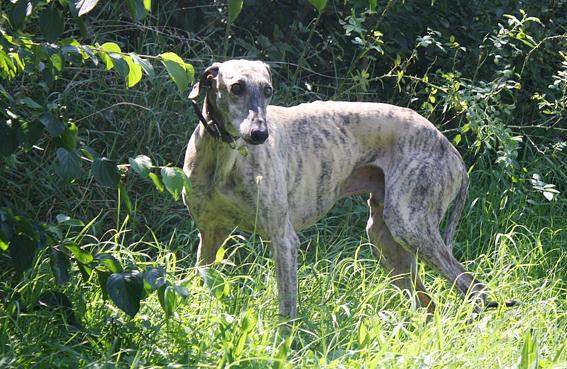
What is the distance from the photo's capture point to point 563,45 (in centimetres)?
729

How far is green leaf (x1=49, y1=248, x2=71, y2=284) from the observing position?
3.40m

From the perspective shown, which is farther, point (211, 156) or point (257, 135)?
point (211, 156)

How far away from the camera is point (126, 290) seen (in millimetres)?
3309

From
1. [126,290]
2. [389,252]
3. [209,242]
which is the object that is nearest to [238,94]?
[209,242]

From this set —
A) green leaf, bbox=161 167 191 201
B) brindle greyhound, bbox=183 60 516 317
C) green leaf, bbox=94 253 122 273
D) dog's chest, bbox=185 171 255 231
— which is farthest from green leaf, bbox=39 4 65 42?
dog's chest, bbox=185 171 255 231

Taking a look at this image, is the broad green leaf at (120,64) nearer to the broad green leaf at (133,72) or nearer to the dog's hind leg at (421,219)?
the broad green leaf at (133,72)

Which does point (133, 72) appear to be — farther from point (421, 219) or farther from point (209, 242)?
point (421, 219)

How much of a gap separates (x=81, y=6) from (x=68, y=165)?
21.7 inches

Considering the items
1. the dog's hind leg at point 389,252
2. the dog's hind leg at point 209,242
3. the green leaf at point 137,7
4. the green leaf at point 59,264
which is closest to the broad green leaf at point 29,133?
the green leaf at point 59,264

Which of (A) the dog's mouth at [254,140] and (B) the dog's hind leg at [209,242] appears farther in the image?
(B) the dog's hind leg at [209,242]

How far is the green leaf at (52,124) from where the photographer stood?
3.12m

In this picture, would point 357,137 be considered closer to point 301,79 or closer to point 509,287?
point 509,287

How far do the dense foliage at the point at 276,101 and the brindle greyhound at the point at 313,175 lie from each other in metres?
0.23

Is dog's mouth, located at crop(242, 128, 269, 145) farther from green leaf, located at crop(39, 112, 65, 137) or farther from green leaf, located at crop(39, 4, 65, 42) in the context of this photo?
green leaf, located at crop(39, 4, 65, 42)
